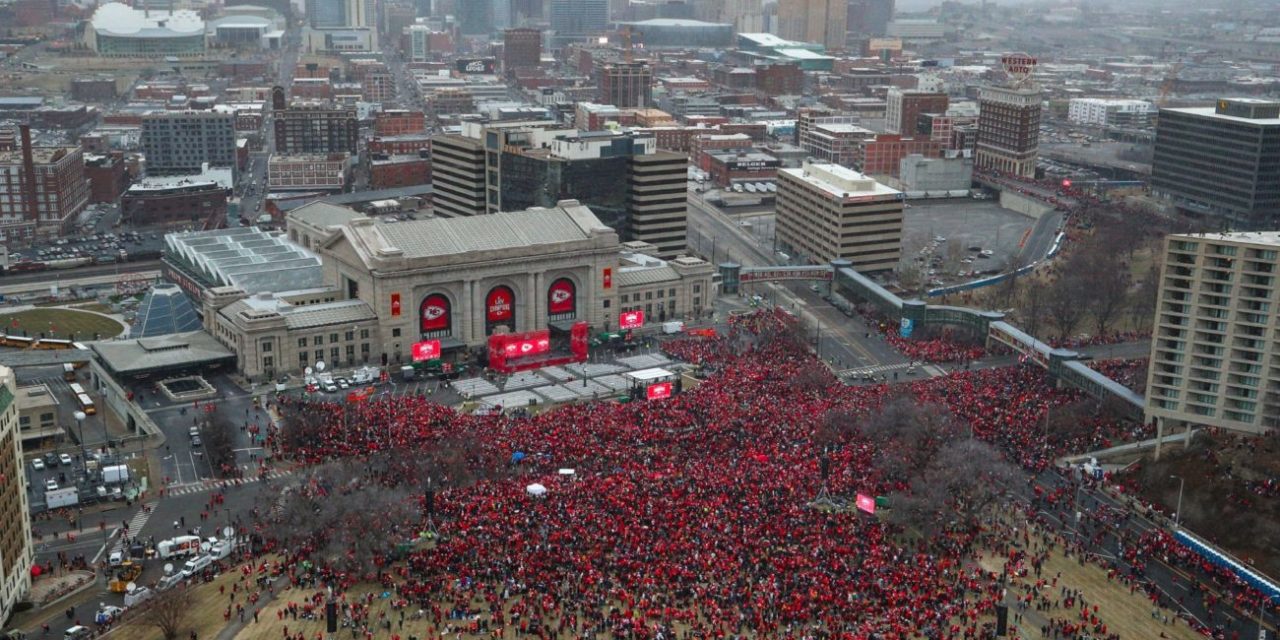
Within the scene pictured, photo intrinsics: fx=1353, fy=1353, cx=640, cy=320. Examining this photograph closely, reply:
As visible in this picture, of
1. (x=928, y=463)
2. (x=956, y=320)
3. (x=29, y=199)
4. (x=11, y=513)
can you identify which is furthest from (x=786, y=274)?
(x=29, y=199)

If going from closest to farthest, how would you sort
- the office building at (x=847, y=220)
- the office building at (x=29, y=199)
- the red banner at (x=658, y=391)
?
1. the red banner at (x=658, y=391)
2. the office building at (x=847, y=220)
3. the office building at (x=29, y=199)

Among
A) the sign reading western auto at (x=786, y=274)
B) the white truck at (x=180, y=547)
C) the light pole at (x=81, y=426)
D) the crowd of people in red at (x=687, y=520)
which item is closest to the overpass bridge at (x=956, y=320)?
the sign reading western auto at (x=786, y=274)

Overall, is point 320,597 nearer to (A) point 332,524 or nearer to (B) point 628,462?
(A) point 332,524

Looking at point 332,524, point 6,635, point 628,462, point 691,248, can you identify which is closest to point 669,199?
point 691,248

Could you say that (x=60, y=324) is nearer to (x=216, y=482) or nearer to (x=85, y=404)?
(x=85, y=404)

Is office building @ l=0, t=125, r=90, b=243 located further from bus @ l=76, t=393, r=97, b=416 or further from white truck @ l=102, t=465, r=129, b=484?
white truck @ l=102, t=465, r=129, b=484

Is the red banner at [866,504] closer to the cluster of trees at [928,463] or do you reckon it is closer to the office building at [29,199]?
the cluster of trees at [928,463]

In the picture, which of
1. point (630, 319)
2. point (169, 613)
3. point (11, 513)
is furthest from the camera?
point (630, 319)
